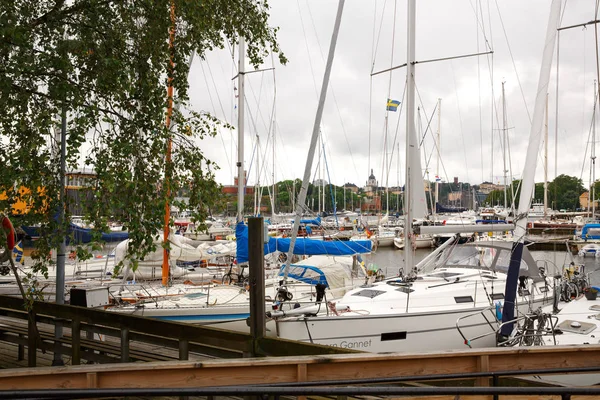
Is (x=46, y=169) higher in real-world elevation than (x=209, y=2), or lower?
lower

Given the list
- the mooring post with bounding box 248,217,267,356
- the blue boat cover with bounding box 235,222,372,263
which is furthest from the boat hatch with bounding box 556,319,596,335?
the blue boat cover with bounding box 235,222,372,263

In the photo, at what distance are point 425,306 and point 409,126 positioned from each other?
5.45 metres

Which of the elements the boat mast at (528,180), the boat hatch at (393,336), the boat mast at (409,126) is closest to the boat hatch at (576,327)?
the boat mast at (528,180)

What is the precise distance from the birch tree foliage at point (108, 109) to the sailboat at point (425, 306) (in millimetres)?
4822

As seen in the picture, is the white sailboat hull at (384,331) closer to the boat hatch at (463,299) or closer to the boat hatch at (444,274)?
the boat hatch at (463,299)

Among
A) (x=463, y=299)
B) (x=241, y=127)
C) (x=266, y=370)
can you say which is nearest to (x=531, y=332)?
(x=463, y=299)

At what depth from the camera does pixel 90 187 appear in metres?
6.03

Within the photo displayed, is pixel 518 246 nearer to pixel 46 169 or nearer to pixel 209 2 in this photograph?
pixel 209 2

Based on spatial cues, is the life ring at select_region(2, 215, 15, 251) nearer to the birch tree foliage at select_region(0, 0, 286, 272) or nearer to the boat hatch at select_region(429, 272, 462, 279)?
the birch tree foliage at select_region(0, 0, 286, 272)

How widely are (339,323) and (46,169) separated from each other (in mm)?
6520

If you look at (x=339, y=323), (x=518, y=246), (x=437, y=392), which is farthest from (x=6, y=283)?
(x=437, y=392)

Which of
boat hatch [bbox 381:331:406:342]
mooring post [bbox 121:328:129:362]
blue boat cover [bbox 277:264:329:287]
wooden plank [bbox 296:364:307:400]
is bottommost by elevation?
boat hatch [bbox 381:331:406:342]

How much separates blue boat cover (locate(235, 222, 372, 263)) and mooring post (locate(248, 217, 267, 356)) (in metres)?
10.4

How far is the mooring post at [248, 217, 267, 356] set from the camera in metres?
5.41
